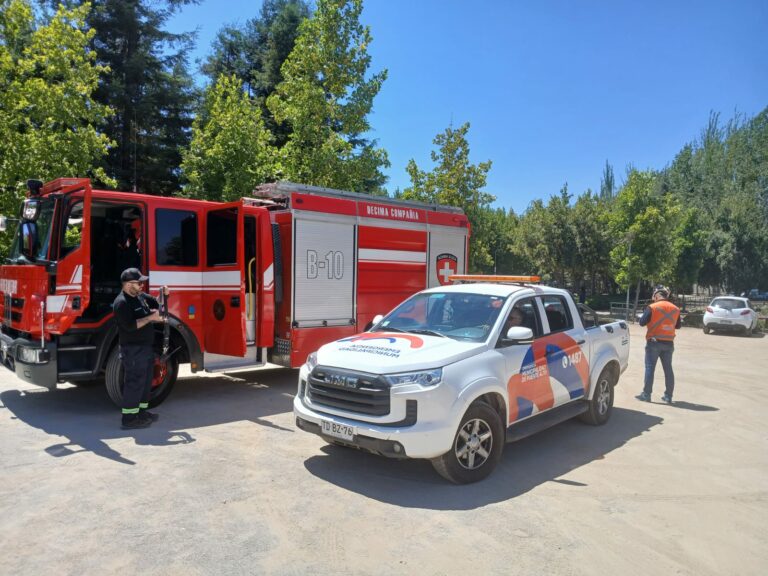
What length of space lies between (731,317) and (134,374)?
22.3 metres

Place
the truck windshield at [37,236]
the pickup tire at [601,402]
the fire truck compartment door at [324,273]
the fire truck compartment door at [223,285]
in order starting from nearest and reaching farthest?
the truck windshield at [37,236], the pickup tire at [601,402], the fire truck compartment door at [223,285], the fire truck compartment door at [324,273]

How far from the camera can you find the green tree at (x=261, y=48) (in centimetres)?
2720

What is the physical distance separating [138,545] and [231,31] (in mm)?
32032

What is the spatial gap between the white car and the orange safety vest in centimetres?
1522

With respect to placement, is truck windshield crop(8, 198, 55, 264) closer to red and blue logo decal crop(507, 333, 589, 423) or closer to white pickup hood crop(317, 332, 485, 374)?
white pickup hood crop(317, 332, 485, 374)

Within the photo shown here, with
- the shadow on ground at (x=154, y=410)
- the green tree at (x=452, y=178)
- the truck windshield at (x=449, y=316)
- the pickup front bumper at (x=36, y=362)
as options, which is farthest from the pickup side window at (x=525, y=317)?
the green tree at (x=452, y=178)

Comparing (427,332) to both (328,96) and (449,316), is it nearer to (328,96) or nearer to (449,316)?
(449,316)

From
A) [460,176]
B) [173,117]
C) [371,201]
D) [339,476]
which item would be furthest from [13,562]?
[173,117]

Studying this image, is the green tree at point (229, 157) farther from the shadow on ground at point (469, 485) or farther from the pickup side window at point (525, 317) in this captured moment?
the shadow on ground at point (469, 485)

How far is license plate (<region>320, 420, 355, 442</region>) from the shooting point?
489 cm

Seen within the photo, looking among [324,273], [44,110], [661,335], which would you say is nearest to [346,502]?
[324,273]

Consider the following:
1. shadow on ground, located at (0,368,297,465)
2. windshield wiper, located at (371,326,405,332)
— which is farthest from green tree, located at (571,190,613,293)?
windshield wiper, located at (371,326,405,332)

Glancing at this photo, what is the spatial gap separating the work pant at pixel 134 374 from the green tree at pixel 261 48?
2169cm

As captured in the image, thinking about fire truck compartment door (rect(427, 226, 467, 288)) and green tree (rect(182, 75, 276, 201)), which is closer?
fire truck compartment door (rect(427, 226, 467, 288))
